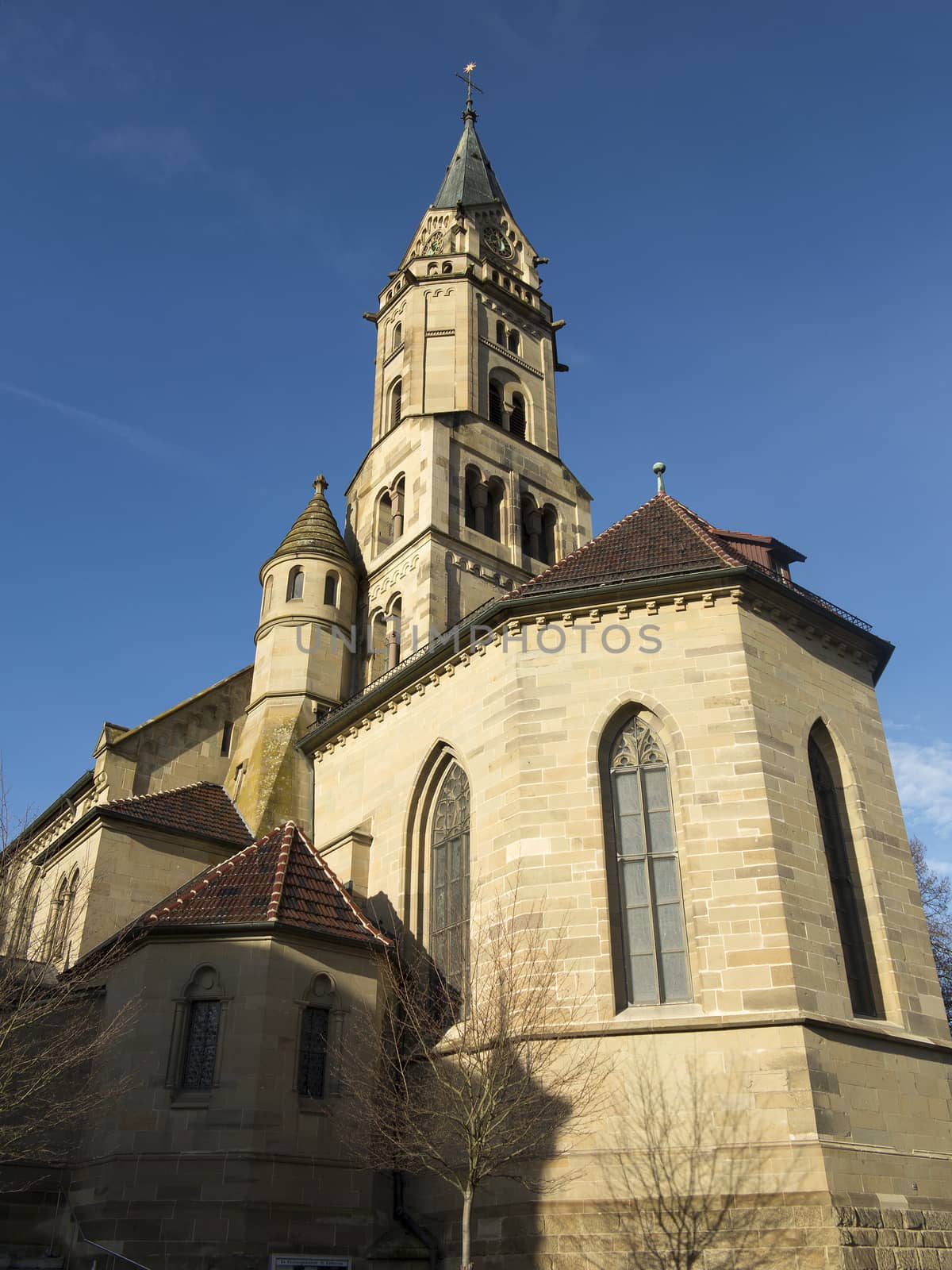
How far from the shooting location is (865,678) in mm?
18672

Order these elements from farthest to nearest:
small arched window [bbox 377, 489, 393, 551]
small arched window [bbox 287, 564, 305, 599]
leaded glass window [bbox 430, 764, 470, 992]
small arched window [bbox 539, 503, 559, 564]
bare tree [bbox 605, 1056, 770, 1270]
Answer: small arched window [bbox 539, 503, 559, 564] < small arched window [bbox 377, 489, 393, 551] < small arched window [bbox 287, 564, 305, 599] < leaded glass window [bbox 430, 764, 470, 992] < bare tree [bbox 605, 1056, 770, 1270]

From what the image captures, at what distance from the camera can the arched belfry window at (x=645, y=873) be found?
1483 centimetres

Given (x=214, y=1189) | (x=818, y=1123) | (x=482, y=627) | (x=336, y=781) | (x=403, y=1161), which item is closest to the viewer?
(x=818, y=1123)

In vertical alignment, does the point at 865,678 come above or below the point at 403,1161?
above

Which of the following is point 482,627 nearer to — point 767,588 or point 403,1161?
point 767,588

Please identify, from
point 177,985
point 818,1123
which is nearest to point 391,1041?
point 177,985

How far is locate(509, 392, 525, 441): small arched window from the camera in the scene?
1240 inches

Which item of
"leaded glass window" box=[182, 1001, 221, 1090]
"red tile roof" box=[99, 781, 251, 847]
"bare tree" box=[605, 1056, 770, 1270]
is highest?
"red tile roof" box=[99, 781, 251, 847]

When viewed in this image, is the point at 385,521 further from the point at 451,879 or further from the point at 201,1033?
the point at 201,1033

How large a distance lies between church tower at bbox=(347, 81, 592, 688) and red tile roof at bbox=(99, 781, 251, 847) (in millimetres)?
4601

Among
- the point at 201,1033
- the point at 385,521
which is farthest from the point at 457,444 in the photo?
Answer: the point at 201,1033

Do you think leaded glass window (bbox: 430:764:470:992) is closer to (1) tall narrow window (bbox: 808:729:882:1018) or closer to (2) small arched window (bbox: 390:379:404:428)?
(1) tall narrow window (bbox: 808:729:882:1018)

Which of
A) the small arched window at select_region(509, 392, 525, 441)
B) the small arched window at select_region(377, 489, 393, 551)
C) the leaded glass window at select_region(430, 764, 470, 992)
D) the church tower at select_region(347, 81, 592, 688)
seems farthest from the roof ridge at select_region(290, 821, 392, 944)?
the small arched window at select_region(509, 392, 525, 441)

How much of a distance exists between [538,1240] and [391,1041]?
4029mm
